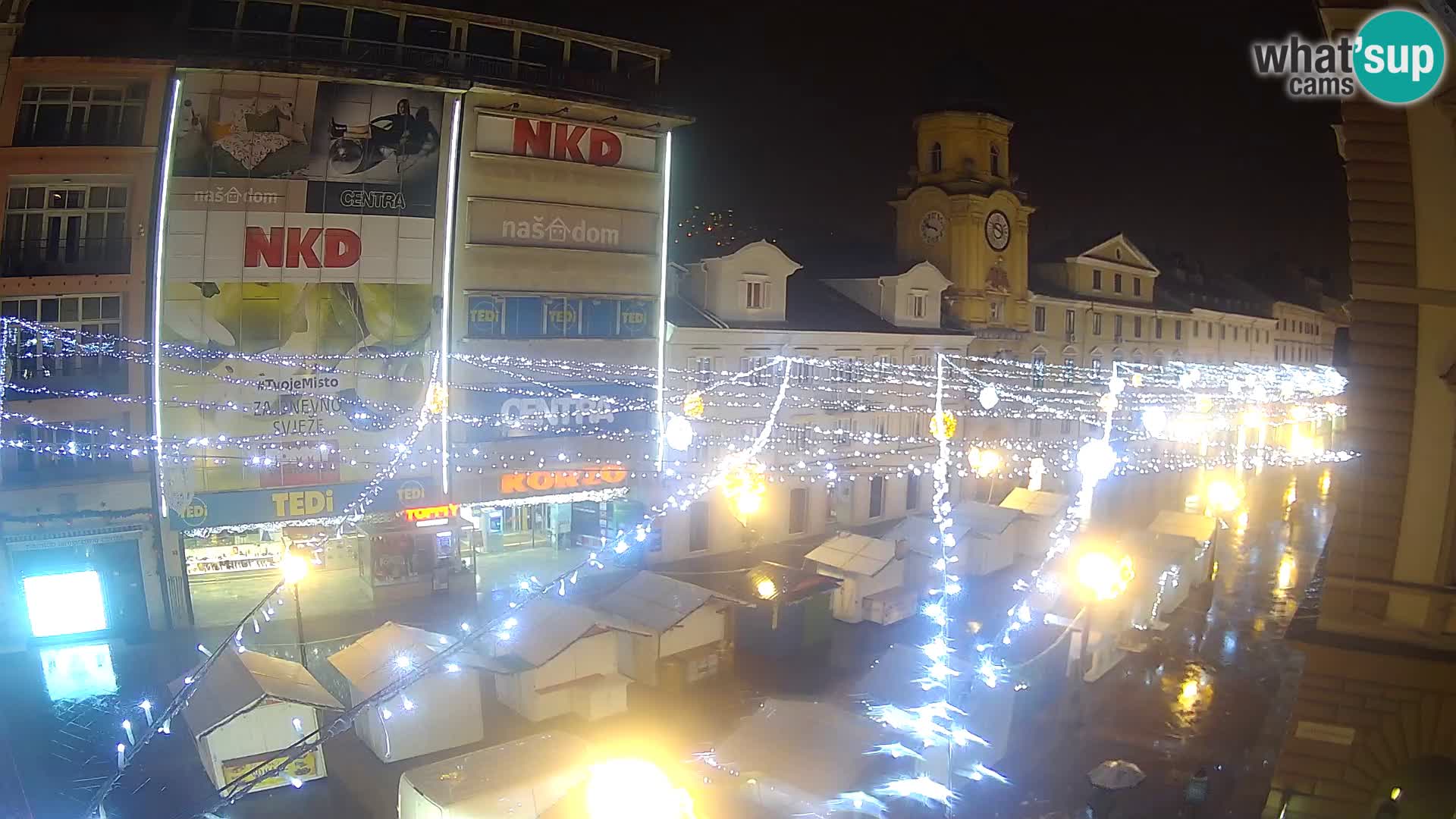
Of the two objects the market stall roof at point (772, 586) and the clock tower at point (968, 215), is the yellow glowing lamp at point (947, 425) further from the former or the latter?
the market stall roof at point (772, 586)

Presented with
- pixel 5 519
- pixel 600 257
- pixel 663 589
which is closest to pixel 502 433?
pixel 600 257

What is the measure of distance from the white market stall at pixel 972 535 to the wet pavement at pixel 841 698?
136 cm

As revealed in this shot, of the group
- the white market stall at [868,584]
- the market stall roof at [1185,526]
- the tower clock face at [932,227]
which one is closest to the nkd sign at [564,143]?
the white market stall at [868,584]

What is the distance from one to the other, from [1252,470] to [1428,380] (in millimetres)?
43655

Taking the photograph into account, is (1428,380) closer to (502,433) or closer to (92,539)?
(502,433)

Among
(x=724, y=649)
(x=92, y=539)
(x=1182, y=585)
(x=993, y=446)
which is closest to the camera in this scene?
(x=724, y=649)

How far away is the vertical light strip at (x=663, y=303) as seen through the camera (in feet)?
81.3

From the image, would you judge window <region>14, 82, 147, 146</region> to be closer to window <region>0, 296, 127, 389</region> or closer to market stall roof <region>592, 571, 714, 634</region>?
window <region>0, 296, 127, 389</region>

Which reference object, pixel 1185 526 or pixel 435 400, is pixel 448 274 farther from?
pixel 1185 526

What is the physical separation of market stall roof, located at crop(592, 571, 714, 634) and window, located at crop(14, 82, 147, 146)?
44.5 feet

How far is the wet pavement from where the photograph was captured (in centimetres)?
1328

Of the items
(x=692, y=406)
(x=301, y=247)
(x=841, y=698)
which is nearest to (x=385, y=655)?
(x=841, y=698)

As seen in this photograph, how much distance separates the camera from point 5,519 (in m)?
18.4

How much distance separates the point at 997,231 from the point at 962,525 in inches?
530
